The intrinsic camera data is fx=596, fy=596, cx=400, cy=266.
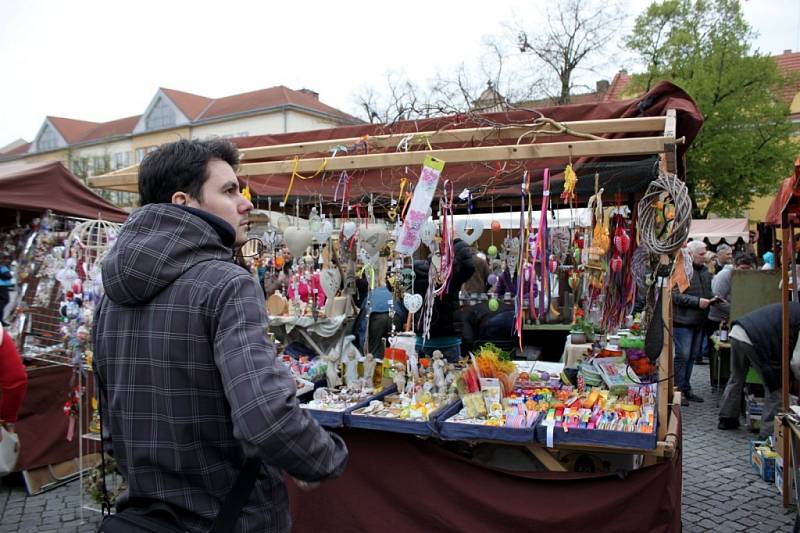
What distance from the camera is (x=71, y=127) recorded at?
147 ft

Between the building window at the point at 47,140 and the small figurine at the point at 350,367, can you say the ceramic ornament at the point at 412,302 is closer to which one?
the small figurine at the point at 350,367

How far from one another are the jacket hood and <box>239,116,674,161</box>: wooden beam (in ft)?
5.67

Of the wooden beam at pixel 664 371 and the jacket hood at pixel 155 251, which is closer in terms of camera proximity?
the jacket hood at pixel 155 251

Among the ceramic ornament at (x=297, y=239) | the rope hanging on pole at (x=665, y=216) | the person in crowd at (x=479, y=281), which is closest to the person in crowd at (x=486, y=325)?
the person in crowd at (x=479, y=281)

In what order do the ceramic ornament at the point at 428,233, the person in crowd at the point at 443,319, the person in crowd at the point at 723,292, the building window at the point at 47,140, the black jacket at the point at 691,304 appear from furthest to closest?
the building window at the point at 47,140 → the person in crowd at the point at 723,292 → the black jacket at the point at 691,304 → the person in crowd at the point at 443,319 → the ceramic ornament at the point at 428,233

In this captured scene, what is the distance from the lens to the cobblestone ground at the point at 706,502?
3705 mm

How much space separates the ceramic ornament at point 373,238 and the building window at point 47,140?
48.7m

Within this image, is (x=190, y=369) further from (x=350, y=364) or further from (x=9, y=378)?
(x=350, y=364)

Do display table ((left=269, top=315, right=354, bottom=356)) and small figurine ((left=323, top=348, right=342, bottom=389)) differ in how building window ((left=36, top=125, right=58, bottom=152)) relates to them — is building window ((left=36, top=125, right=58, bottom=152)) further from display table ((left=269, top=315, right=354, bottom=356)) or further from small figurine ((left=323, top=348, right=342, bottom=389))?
small figurine ((left=323, top=348, right=342, bottom=389))

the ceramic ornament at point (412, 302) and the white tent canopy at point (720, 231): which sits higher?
the white tent canopy at point (720, 231)

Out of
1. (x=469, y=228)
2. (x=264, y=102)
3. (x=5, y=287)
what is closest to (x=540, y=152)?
(x=469, y=228)

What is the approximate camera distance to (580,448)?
9.34 feet

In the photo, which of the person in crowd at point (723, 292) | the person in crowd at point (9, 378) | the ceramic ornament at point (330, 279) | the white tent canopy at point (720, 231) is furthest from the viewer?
the white tent canopy at point (720, 231)

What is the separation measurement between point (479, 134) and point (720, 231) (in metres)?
14.8
